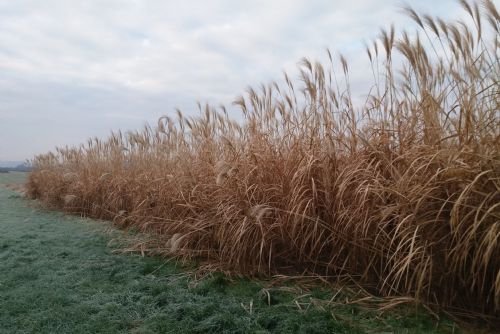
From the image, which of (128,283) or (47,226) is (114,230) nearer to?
(47,226)

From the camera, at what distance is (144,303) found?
2.92 m

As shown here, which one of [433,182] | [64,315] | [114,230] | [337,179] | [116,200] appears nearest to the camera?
[433,182]

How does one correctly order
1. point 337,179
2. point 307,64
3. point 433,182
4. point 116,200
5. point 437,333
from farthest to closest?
point 116,200 → point 307,64 → point 337,179 → point 433,182 → point 437,333

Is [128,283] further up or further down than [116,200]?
further down

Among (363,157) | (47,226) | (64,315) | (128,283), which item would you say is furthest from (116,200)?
(363,157)

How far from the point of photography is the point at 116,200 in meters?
6.92

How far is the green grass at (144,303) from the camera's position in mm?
2465

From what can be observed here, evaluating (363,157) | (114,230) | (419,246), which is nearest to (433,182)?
(419,246)

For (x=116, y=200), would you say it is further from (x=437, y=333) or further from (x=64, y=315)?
(x=437, y=333)

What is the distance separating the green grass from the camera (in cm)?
246

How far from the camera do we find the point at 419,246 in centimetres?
252

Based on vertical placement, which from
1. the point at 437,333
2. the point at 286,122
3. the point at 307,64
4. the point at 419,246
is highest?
the point at 307,64

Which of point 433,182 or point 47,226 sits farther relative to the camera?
point 47,226

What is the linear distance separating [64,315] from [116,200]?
4.35m
